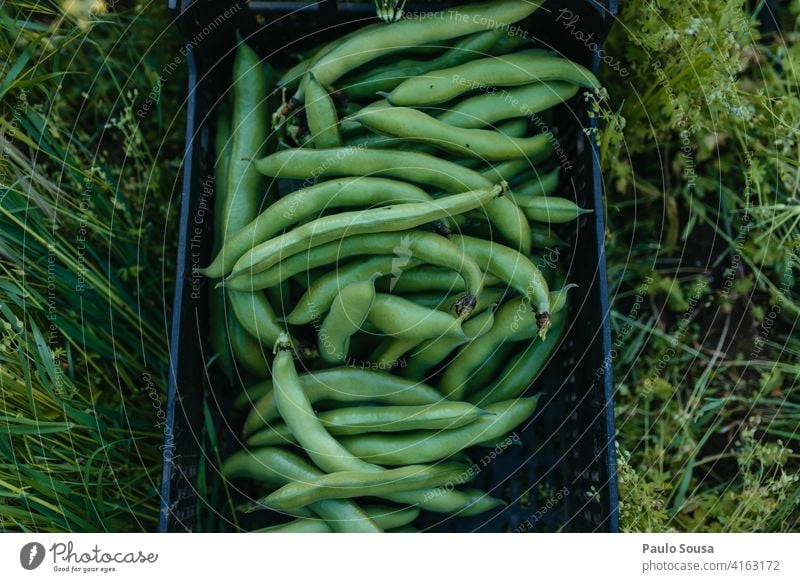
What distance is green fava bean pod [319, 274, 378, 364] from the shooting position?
6.07 ft

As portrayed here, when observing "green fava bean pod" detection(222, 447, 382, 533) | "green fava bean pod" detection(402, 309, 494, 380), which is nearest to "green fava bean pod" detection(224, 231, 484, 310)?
"green fava bean pod" detection(402, 309, 494, 380)

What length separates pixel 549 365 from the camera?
2.38m

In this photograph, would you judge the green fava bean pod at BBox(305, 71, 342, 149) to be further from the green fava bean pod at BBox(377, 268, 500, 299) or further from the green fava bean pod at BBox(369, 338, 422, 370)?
the green fava bean pod at BBox(369, 338, 422, 370)

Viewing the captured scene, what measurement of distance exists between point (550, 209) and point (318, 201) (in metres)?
0.70

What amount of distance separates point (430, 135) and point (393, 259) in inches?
15.2

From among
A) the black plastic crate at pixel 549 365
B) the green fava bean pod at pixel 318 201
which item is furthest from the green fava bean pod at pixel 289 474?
the green fava bean pod at pixel 318 201

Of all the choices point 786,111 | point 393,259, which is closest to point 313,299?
point 393,259

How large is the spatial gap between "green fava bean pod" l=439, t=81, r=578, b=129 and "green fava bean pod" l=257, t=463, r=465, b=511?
104cm

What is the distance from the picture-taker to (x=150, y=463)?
2.41 metres

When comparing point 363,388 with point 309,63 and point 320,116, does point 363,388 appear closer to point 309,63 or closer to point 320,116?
point 320,116

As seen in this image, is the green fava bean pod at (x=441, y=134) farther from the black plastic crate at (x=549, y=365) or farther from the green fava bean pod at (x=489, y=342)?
the green fava bean pod at (x=489, y=342)

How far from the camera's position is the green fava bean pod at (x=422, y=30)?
6.68 ft

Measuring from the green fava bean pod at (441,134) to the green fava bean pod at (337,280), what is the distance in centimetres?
37

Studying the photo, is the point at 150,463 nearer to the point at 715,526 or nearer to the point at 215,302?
the point at 215,302
